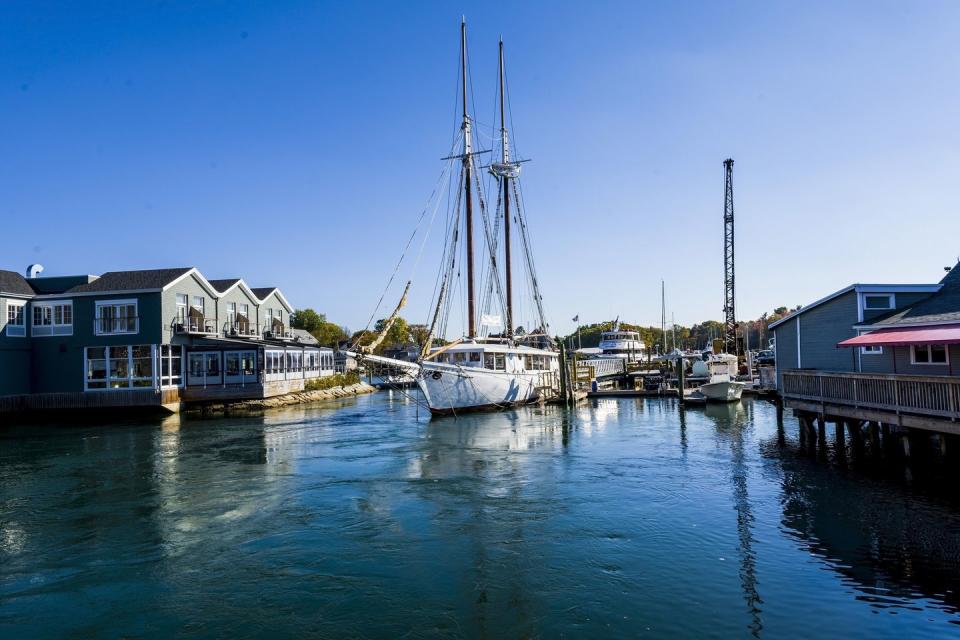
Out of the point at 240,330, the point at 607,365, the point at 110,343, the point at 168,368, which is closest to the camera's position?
the point at 110,343

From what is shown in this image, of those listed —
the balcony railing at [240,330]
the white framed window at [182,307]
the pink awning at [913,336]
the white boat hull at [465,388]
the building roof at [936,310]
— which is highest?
the white framed window at [182,307]

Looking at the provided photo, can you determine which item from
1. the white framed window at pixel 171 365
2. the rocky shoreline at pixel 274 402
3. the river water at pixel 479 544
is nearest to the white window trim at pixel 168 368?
the white framed window at pixel 171 365

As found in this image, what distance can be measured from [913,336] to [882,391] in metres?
2.28

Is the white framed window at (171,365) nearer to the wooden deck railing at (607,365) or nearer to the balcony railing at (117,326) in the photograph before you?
the balcony railing at (117,326)

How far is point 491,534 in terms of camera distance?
1314 cm

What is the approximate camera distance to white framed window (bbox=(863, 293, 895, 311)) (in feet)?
79.4

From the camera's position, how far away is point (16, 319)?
40.1 m

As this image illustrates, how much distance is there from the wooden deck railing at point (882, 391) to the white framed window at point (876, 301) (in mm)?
4086

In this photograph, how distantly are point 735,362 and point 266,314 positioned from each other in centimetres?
4660

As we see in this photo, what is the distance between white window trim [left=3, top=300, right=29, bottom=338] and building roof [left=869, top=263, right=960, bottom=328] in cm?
4994

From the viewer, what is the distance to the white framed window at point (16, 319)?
39.5 m

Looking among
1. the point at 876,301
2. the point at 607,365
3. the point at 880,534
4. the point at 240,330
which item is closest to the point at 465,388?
the point at 876,301

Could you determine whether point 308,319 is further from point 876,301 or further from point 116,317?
point 876,301

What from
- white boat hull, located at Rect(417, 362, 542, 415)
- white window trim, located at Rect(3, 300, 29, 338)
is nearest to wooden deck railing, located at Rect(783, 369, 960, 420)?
white boat hull, located at Rect(417, 362, 542, 415)
